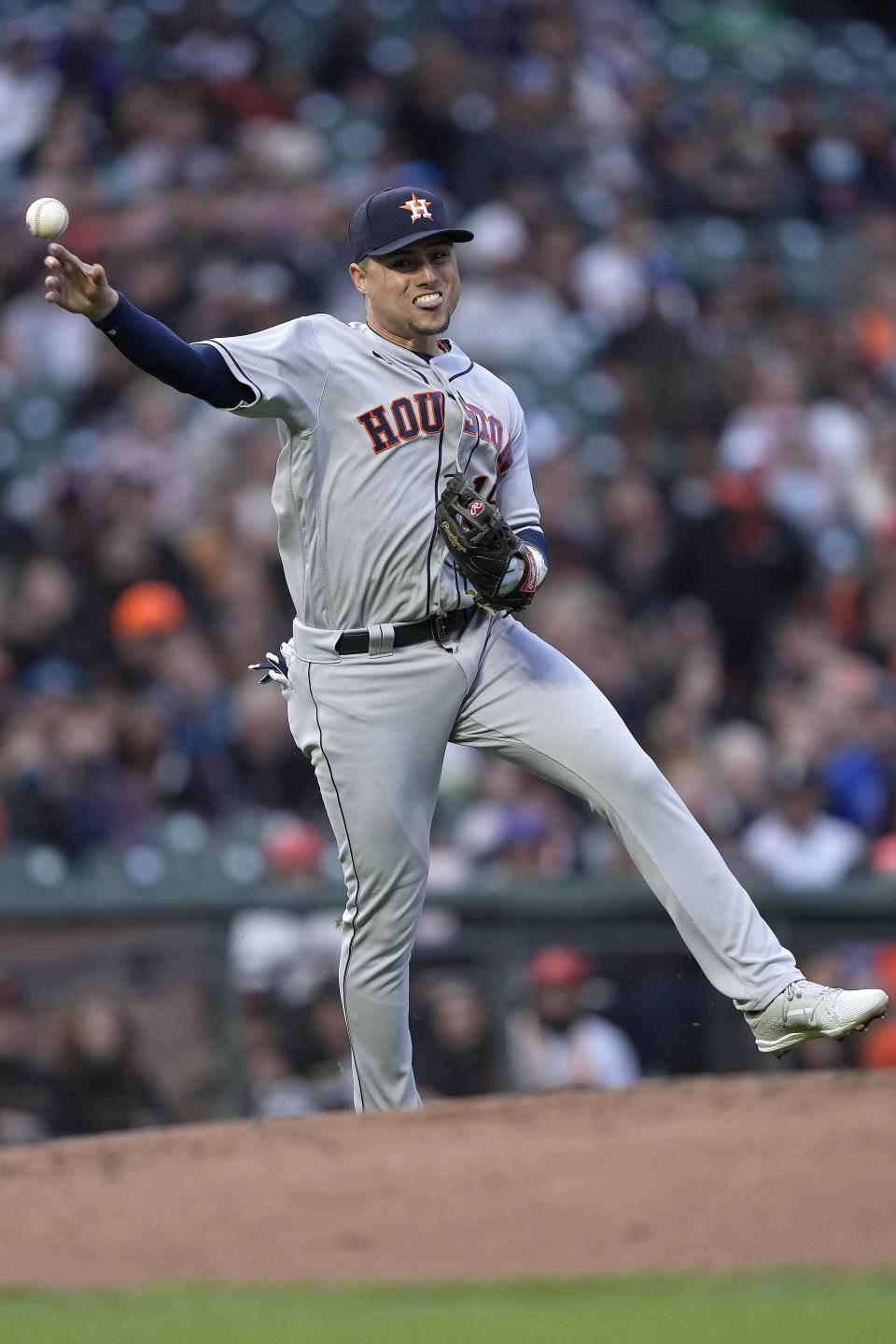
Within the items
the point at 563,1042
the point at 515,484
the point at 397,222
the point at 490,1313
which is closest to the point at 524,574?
the point at 515,484

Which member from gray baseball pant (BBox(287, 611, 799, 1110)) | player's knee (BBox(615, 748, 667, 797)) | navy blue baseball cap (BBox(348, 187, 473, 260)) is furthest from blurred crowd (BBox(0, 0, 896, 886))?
navy blue baseball cap (BBox(348, 187, 473, 260))

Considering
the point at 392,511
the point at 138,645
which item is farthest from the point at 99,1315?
the point at 138,645

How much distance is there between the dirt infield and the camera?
3535 mm

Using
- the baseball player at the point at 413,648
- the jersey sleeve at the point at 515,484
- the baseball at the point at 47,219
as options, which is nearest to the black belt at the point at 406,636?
the baseball player at the point at 413,648

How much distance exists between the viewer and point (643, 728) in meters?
7.63

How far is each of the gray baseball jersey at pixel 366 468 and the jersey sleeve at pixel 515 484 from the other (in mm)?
167

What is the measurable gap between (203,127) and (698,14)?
4174 millimetres

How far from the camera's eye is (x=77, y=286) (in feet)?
11.9

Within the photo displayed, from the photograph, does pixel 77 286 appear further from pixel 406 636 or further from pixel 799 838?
pixel 799 838

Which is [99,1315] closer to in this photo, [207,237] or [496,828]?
[496,828]

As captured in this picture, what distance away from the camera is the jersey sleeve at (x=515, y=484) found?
4.31m

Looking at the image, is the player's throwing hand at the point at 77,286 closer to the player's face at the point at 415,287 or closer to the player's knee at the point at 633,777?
the player's face at the point at 415,287

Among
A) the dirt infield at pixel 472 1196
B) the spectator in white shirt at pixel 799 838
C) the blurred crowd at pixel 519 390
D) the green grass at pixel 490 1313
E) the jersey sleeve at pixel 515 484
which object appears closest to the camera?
the green grass at pixel 490 1313

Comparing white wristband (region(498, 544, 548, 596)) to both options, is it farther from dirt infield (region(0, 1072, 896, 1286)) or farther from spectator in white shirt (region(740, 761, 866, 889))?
spectator in white shirt (region(740, 761, 866, 889))
